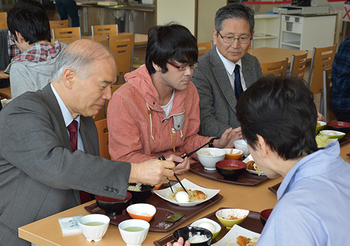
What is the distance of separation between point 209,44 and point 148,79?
2.71 metres

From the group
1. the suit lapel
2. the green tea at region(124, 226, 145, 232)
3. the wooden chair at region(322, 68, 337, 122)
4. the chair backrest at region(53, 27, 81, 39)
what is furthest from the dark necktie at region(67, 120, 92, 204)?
the chair backrest at region(53, 27, 81, 39)

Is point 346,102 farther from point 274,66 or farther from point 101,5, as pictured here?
point 101,5

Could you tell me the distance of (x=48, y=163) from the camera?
1.31m

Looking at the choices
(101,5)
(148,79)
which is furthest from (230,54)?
(101,5)

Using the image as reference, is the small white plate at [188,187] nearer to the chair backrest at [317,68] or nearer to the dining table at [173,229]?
the dining table at [173,229]

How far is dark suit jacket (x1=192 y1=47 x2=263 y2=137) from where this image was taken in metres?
2.52

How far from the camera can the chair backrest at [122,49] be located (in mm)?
Result: 4770

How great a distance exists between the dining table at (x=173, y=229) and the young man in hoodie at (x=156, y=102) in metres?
0.24

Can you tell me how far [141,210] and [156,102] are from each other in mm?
731

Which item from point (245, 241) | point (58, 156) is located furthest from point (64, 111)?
point (245, 241)

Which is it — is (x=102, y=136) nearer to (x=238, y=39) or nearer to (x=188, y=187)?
(x=188, y=187)

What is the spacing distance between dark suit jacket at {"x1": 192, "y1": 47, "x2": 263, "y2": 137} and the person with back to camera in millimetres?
1434

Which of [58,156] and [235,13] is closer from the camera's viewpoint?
[58,156]

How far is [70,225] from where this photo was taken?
1.29 meters
